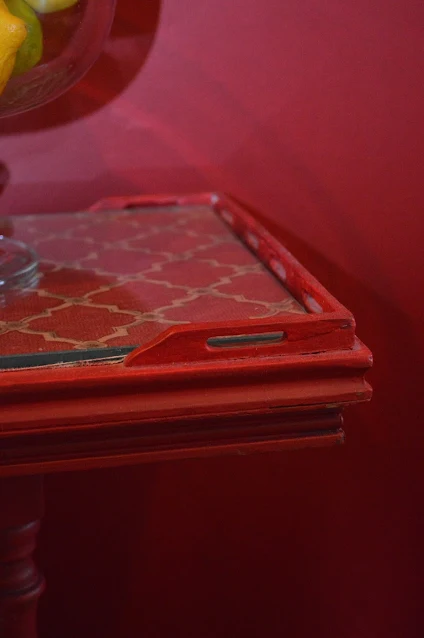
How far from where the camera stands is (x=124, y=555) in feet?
4.13

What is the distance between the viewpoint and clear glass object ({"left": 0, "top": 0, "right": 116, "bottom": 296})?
0.75m

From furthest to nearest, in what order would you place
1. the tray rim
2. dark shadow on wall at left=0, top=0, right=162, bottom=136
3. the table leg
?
dark shadow on wall at left=0, top=0, right=162, bottom=136, the table leg, the tray rim

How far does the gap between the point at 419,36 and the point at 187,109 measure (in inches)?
13.7

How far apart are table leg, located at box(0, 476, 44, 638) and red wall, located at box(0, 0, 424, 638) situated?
1.46ft

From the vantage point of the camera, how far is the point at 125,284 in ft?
2.57

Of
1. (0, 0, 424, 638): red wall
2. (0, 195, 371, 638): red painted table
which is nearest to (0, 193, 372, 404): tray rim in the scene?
(0, 195, 371, 638): red painted table

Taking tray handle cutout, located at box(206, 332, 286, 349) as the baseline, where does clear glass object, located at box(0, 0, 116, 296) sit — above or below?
above

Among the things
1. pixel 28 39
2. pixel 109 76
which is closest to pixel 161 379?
pixel 28 39

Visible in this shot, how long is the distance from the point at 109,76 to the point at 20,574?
0.67 metres

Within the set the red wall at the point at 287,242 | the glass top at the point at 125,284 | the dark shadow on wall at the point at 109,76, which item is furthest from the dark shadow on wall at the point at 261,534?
the dark shadow on wall at the point at 109,76

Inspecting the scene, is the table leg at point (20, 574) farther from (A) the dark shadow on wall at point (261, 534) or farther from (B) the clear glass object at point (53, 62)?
(A) the dark shadow on wall at point (261, 534)

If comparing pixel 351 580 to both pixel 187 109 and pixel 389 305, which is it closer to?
pixel 389 305

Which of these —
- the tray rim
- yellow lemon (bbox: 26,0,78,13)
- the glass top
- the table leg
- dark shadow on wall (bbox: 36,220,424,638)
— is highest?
yellow lemon (bbox: 26,0,78,13)

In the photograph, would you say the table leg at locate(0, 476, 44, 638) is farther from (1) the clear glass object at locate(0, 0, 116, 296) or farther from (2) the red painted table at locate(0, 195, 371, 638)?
(1) the clear glass object at locate(0, 0, 116, 296)
